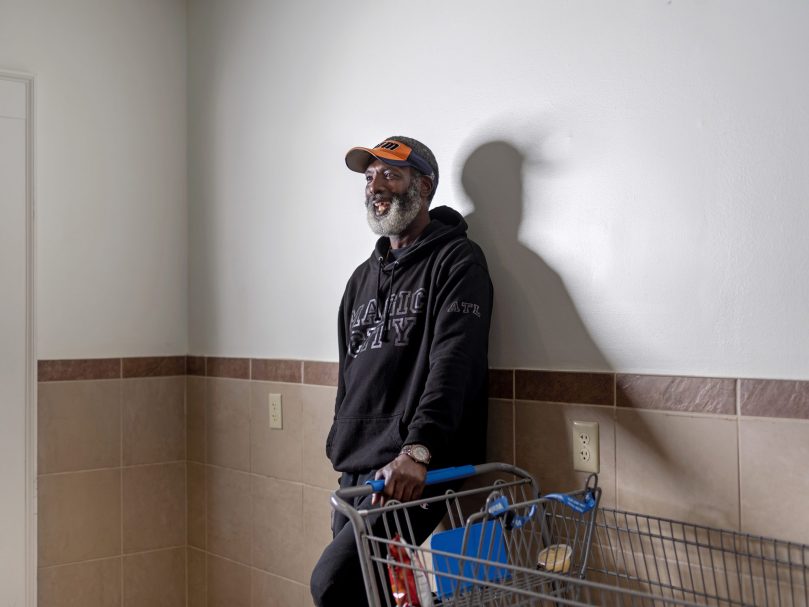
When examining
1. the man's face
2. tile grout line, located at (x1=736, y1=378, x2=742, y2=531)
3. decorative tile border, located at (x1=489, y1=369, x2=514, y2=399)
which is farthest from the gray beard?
tile grout line, located at (x1=736, y1=378, x2=742, y2=531)

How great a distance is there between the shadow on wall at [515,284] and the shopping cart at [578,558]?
0.90 ft

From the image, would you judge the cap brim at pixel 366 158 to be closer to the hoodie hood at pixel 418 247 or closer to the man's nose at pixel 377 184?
the man's nose at pixel 377 184

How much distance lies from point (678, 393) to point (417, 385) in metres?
0.55

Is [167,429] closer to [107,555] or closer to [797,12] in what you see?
[107,555]

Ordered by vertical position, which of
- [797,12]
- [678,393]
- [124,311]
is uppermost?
[797,12]

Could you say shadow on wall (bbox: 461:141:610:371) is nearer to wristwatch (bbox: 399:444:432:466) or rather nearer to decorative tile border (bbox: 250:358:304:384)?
wristwatch (bbox: 399:444:432:466)

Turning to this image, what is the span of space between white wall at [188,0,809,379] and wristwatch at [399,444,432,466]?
0.38m

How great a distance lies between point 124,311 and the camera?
2.98 meters

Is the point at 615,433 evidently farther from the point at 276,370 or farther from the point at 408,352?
the point at 276,370

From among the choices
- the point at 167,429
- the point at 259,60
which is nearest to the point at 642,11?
the point at 259,60

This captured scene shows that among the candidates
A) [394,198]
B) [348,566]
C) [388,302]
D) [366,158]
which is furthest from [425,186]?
[348,566]

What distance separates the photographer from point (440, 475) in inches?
65.5

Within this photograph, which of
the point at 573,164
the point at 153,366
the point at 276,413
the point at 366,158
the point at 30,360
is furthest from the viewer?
the point at 153,366

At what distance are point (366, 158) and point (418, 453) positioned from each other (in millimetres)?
820
